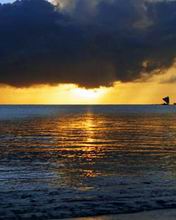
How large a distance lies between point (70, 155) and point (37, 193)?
24.9 metres

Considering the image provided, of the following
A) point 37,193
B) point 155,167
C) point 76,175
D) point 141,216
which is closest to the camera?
point 141,216

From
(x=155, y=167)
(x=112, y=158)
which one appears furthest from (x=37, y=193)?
(x=112, y=158)

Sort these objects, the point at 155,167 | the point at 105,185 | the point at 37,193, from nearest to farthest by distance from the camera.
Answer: the point at 37,193, the point at 105,185, the point at 155,167

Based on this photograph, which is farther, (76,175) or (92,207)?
(76,175)

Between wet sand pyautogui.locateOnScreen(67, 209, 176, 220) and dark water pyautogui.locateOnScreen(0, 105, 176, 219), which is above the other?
wet sand pyautogui.locateOnScreen(67, 209, 176, 220)

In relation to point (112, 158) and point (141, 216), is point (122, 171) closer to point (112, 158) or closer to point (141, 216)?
point (112, 158)

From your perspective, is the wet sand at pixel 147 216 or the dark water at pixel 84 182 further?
the dark water at pixel 84 182

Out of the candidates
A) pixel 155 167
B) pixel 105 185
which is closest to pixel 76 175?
pixel 105 185

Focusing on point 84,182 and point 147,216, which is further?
point 84,182

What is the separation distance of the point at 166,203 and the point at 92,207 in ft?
14.2

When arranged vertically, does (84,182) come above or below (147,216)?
below

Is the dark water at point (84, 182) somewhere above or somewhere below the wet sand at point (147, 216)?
below

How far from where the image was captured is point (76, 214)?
2238cm

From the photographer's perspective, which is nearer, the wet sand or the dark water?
the wet sand
